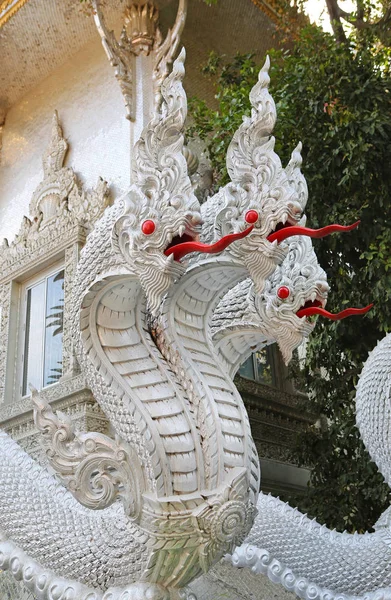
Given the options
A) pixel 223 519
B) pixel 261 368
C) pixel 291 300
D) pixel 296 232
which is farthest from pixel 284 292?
pixel 261 368

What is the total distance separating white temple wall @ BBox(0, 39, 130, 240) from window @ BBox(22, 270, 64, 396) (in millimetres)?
709

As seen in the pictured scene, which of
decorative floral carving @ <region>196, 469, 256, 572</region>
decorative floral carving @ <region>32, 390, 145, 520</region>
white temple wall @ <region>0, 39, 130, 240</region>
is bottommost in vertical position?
decorative floral carving @ <region>196, 469, 256, 572</region>

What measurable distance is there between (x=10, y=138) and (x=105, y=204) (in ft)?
6.01

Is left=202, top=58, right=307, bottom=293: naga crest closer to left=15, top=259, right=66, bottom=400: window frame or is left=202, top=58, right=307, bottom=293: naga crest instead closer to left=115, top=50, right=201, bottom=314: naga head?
left=115, top=50, right=201, bottom=314: naga head

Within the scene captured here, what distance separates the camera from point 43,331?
4.95 meters

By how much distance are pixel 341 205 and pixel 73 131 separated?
2290 millimetres

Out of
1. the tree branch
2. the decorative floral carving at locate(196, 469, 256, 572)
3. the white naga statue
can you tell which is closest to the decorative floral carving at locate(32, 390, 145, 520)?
the white naga statue

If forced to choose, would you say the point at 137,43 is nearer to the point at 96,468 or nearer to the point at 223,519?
the point at 96,468

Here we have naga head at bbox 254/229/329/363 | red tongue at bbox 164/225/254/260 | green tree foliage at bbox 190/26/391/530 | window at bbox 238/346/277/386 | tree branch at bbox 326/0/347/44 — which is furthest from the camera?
window at bbox 238/346/277/386

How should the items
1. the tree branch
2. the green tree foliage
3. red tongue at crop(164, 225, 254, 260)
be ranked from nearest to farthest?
red tongue at crop(164, 225, 254, 260)
the green tree foliage
the tree branch

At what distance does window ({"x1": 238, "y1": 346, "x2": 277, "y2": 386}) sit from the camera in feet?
16.7

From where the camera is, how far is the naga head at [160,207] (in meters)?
2.07

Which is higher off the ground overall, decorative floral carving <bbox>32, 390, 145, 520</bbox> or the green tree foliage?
the green tree foliage

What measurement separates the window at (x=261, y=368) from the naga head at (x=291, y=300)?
2.51 metres
